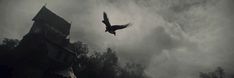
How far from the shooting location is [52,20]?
64.3m

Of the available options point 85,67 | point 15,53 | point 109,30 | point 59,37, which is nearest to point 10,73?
point 15,53

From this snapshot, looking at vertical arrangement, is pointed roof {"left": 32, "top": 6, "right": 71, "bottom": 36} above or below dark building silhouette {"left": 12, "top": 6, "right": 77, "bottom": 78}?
above

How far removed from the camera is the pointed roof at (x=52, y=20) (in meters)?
62.0

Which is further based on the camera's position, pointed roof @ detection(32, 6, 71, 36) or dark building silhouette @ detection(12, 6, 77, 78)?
pointed roof @ detection(32, 6, 71, 36)

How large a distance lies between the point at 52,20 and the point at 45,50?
1275 cm

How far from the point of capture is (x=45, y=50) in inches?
2120

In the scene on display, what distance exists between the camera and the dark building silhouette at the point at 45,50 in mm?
49781

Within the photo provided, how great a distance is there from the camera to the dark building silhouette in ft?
163

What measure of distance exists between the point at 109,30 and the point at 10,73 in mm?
40926

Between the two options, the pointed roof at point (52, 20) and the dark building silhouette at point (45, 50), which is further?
the pointed roof at point (52, 20)

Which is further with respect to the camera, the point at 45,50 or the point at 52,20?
the point at 52,20

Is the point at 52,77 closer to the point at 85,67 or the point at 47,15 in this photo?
the point at 47,15

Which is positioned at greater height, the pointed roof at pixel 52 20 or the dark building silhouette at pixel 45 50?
the pointed roof at pixel 52 20

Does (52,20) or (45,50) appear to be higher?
(52,20)
